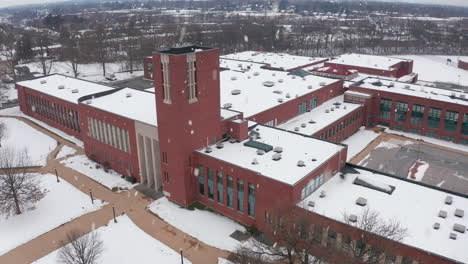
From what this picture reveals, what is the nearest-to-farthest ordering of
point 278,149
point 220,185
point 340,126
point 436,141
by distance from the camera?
point 220,185 < point 278,149 < point 340,126 < point 436,141

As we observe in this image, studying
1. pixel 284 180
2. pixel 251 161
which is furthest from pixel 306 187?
pixel 251 161

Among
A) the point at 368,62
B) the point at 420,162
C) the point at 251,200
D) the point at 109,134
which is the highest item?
the point at 368,62

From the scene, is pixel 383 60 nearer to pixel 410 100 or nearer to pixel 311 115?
pixel 410 100

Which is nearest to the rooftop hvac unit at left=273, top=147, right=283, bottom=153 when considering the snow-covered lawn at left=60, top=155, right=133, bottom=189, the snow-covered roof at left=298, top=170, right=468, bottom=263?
the snow-covered roof at left=298, top=170, right=468, bottom=263

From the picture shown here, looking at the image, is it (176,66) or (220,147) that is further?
(220,147)

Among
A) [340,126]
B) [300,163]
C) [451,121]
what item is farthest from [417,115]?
[300,163]

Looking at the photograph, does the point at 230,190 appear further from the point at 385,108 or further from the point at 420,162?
the point at 385,108
